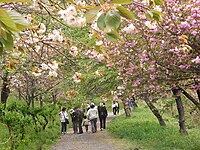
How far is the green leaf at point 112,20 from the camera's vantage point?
4.92ft

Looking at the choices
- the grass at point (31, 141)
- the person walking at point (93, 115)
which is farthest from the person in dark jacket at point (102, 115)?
the grass at point (31, 141)

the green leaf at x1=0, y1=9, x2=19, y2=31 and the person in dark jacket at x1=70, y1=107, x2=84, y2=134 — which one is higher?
the person in dark jacket at x1=70, y1=107, x2=84, y2=134

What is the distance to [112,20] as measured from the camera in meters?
1.51

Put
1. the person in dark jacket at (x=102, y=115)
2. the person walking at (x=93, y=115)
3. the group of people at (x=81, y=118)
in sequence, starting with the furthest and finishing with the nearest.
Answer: the person in dark jacket at (x=102, y=115) → the group of people at (x=81, y=118) → the person walking at (x=93, y=115)

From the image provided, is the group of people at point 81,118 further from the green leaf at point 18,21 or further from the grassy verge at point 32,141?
the green leaf at point 18,21

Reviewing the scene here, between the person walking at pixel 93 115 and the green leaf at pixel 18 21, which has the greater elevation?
the person walking at pixel 93 115

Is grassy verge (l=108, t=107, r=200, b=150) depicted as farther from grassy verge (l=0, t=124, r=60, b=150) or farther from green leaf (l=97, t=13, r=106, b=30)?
green leaf (l=97, t=13, r=106, b=30)

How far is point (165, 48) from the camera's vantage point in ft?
23.5

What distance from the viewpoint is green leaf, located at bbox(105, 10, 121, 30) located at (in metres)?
1.50

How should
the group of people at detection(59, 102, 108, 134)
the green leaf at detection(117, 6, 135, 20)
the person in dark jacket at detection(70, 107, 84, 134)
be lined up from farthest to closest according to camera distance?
the person in dark jacket at detection(70, 107, 84, 134)
the group of people at detection(59, 102, 108, 134)
the green leaf at detection(117, 6, 135, 20)

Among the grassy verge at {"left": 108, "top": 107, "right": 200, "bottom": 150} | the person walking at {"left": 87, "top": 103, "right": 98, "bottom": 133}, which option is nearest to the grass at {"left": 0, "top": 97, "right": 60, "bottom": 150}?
the person walking at {"left": 87, "top": 103, "right": 98, "bottom": 133}

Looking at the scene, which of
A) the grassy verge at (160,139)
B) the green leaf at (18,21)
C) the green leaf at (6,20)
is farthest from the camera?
the grassy verge at (160,139)

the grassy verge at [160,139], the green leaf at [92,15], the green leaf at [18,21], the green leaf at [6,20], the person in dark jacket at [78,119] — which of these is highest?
the person in dark jacket at [78,119]

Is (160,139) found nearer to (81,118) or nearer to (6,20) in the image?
(81,118)
